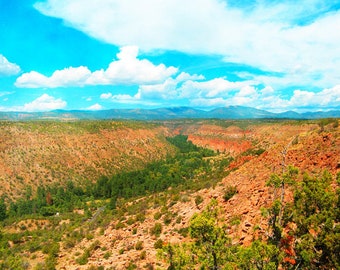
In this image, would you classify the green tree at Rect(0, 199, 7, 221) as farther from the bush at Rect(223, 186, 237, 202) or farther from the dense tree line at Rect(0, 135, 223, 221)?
the bush at Rect(223, 186, 237, 202)

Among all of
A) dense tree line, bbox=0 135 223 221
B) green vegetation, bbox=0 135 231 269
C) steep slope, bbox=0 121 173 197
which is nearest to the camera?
green vegetation, bbox=0 135 231 269


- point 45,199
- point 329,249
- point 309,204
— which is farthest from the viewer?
point 45,199

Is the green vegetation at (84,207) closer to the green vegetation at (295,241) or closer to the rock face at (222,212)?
the rock face at (222,212)

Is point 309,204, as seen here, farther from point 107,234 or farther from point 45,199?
point 45,199

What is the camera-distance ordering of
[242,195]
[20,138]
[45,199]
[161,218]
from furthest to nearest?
[20,138] < [45,199] < [161,218] < [242,195]

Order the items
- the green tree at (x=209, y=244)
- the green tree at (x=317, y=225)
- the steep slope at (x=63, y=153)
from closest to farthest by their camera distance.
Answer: the green tree at (x=317, y=225)
the green tree at (x=209, y=244)
the steep slope at (x=63, y=153)

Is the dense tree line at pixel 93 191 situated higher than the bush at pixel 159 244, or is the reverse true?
the bush at pixel 159 244

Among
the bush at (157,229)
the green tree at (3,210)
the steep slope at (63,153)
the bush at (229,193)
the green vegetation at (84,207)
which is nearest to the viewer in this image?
the bush at (229,193)

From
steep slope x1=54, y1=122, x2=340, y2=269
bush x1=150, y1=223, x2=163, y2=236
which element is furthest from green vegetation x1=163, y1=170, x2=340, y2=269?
bush x1=150, y1=223, x2=163, y2=236

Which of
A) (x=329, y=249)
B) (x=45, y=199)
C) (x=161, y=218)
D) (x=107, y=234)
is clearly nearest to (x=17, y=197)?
(x=45, y=199)

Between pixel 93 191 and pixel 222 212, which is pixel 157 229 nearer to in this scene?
pixel 222 212

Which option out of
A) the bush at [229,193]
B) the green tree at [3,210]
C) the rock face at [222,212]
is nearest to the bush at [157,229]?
the rock face at [222,212]
